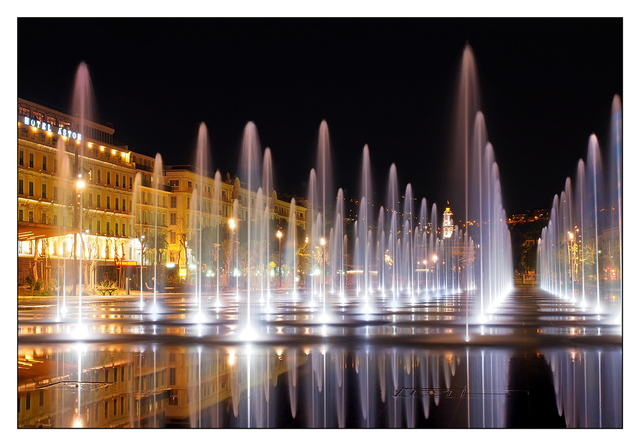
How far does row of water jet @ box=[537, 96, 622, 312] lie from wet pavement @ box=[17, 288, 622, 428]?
26.9 ft

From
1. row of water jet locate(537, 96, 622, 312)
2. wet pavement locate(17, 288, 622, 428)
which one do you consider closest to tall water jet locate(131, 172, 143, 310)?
row of water jet locate(537, 96, 622, 312)

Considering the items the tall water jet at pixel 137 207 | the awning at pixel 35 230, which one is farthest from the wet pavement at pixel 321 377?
the tall water jet at pixel 137 207

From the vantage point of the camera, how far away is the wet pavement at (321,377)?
358 inches

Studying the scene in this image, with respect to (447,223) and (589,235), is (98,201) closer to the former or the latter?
A: (589,235)

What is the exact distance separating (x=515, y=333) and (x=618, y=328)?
11.9 ft

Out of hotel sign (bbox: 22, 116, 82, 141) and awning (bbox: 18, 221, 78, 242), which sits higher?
hotel sign (bbox: 22, 116, 82, 141)

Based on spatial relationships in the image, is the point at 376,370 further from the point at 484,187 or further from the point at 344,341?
the point at 484,187

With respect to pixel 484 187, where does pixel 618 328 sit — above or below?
below

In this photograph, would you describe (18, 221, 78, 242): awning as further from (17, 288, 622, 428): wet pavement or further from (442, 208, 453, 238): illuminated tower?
(442, 208, 453, 238): illuminated tower

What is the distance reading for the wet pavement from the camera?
909cm

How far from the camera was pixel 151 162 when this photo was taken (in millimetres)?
104688

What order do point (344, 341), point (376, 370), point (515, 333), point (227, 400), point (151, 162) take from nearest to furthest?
point (227, 400)
point (376, 370)
point (344, 341)
point (515, 333)
point (151, 162)

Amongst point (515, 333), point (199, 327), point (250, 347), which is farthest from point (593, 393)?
point (199, 327)

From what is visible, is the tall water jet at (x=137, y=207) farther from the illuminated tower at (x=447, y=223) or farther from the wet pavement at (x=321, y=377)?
the illuminated tower at (x=447, y=223)
